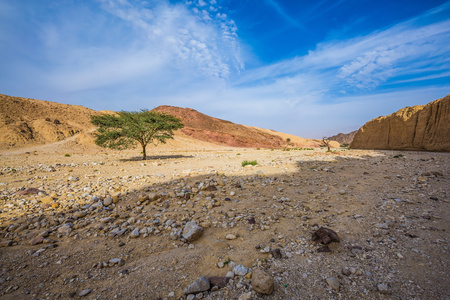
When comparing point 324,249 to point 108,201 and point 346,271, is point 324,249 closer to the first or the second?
point 346,271

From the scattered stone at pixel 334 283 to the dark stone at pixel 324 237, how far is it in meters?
0.72

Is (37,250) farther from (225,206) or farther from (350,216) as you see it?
(350,216)

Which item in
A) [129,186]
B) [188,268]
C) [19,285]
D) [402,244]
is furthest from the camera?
[129,186]

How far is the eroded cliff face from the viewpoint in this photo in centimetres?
1101

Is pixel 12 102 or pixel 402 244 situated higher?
pixel 12 102

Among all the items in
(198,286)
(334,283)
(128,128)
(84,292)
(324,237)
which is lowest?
(84,292)

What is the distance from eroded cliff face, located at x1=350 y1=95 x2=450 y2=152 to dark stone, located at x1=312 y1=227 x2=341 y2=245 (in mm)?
13970

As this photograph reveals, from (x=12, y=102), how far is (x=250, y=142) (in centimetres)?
4973

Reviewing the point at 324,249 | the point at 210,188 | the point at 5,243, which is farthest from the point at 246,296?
the point at 5,243

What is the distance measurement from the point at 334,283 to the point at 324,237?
2.79ft

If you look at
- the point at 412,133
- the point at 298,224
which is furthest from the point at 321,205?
the point at 412,133

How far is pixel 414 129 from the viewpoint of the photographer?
12.7 meters

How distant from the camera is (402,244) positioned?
2639 mm

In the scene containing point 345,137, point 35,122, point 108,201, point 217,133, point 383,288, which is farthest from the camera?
point 345,137
